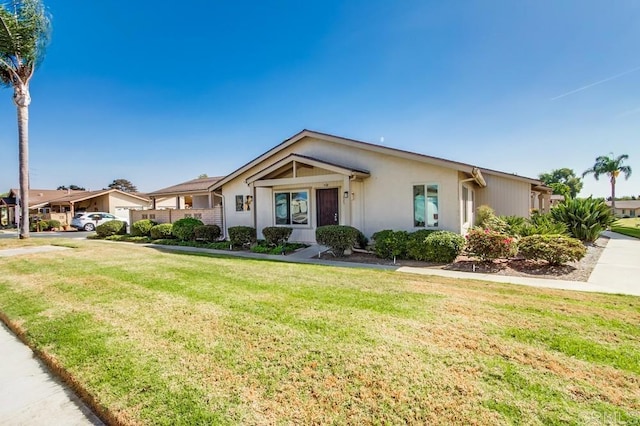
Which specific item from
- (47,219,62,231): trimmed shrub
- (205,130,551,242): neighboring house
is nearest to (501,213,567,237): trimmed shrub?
(205,130,551,242): neighboring house

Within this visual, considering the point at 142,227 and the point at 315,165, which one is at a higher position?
the point at 315,165

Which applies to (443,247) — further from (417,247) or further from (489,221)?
(489,221)

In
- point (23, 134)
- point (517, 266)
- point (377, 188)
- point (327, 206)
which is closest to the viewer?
point (517, 266)

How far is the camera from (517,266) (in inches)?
335

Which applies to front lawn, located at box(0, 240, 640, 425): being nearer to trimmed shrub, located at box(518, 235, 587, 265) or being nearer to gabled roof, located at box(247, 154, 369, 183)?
trimmed shrub, located at box(518, 235, 587, 265)

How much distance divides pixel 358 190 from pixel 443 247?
4422 millimetres

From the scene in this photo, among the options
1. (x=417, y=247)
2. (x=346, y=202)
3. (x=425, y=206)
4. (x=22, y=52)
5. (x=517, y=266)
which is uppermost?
(x=22, y=52)

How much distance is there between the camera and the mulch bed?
756cm

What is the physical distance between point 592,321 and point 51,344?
24.0 ft

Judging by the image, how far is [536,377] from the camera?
9.45 feet

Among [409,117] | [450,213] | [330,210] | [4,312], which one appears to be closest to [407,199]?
[450,213]

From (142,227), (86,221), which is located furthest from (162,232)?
(86,221)

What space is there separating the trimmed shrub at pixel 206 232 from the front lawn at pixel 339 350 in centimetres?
882

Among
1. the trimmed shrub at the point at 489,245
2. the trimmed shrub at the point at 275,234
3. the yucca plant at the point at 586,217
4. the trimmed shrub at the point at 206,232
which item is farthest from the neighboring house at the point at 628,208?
the trimmed shrub at the point at 206,232
